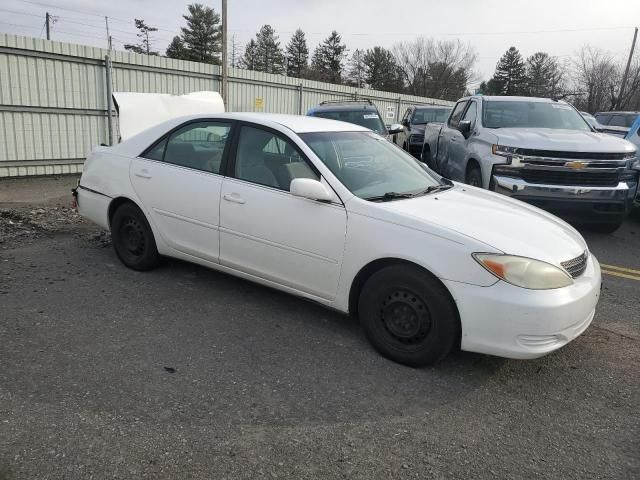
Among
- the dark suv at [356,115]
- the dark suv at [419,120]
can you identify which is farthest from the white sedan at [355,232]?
the dark suv at [419,120]

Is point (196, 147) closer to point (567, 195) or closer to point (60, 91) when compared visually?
point (567, 195)

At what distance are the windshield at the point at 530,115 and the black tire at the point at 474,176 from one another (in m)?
0.71

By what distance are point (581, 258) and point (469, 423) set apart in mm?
1447

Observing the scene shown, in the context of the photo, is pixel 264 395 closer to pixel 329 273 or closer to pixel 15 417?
pixel 329 273

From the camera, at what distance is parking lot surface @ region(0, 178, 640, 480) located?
2.51 m

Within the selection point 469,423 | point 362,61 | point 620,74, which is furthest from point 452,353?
point 362,61

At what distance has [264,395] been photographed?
3.06 m

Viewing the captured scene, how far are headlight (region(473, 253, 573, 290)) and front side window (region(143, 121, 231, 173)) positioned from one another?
7.60 ft

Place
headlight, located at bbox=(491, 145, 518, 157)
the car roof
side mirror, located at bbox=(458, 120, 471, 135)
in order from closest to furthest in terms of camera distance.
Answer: headlight, located at bbox=(491, 145, 518, 157), side mirror, located at bbox=(458, 120, 471, 135), the car roof

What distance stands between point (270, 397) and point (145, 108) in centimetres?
746

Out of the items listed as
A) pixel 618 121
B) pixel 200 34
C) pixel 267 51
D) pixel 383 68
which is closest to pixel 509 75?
pixel 383 68

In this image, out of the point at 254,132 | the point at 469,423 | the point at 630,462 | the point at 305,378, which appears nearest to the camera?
the point at 630,462

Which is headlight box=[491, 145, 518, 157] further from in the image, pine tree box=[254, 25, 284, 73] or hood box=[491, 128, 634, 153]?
pine tree box=[254, 25, 284, 73]

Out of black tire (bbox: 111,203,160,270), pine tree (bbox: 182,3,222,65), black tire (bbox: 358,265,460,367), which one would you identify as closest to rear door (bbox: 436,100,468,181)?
black tire (bbox: 111,203,160,270)
